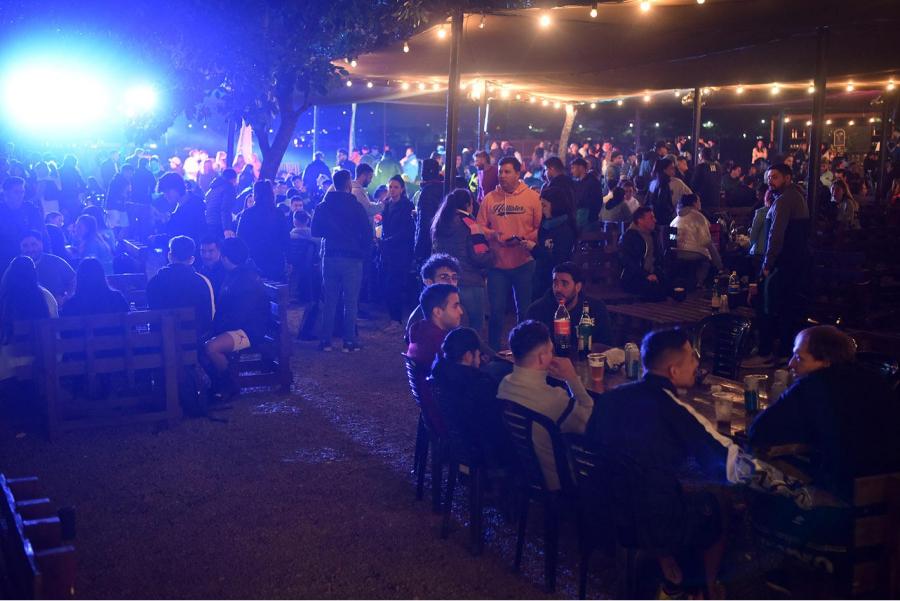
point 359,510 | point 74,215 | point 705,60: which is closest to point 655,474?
point 359,510

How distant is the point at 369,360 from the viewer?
9.72m

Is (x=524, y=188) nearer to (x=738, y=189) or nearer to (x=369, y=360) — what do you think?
(x=369, y=360)

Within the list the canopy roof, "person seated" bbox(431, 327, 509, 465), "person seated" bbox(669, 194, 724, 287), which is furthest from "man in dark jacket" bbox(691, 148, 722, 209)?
"person seated" bbox(431, 327, 509, 465)

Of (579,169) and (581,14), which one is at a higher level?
(581,14)

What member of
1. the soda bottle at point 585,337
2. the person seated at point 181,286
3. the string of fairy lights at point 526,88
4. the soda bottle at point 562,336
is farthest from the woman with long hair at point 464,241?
the string of fairy lights at point 526,88

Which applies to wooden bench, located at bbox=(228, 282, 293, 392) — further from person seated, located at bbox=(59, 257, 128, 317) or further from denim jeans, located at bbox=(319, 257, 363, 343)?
denim jeans, located at bbox=(319, 257, 363, 343)

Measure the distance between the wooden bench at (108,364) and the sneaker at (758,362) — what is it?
4608 mm

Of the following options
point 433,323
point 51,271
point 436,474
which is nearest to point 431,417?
point 436,474

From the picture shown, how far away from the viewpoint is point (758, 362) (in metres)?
9.18

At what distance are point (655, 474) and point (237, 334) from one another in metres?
5.04

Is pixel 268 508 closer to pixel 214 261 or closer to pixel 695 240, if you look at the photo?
pixel 214 261

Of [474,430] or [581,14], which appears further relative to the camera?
[581,14]

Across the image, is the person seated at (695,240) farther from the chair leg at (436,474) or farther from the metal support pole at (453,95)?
the chair leg at (436,474)

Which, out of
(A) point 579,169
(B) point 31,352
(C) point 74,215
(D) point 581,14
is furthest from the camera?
(C) point 74,215
